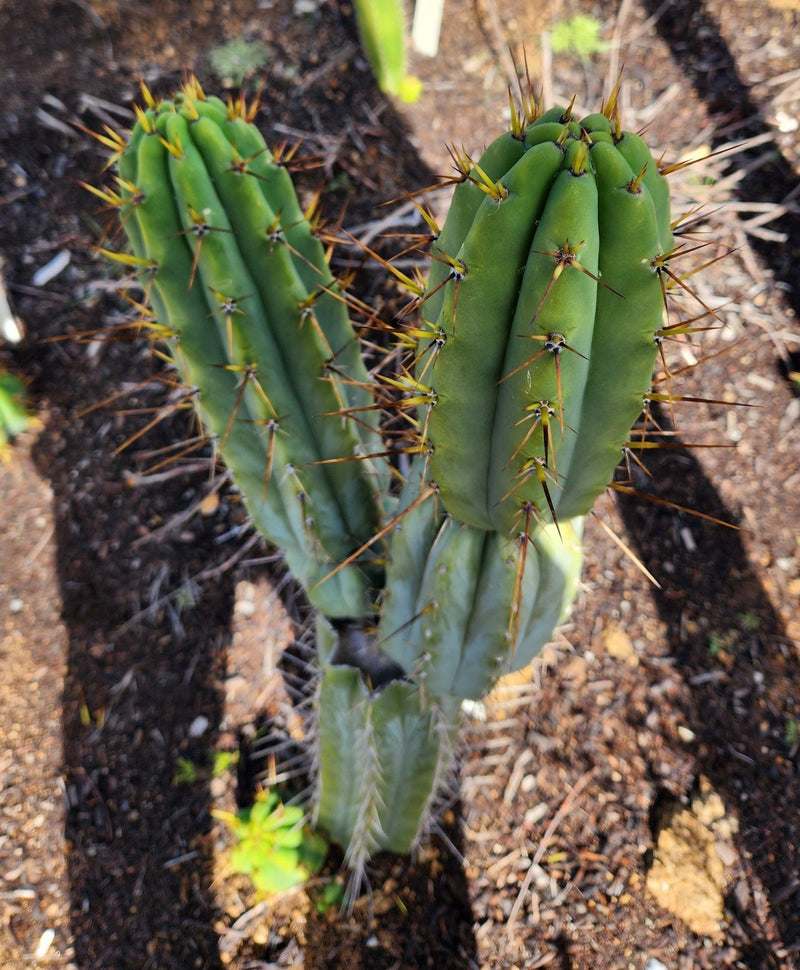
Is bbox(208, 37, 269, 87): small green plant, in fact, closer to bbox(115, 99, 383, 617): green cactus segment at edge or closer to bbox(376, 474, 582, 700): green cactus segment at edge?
bbox(115, 99, 383, 617): green cactus segment at edge

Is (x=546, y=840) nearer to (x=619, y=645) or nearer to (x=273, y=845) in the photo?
(x=619, y=645)

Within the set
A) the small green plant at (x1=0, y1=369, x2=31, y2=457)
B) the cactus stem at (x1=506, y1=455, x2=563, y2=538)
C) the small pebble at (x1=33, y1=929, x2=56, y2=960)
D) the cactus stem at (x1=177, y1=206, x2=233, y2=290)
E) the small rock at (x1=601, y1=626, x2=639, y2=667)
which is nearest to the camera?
the cactus stem at (x1=506, y1=455, x2=563, y2=538)

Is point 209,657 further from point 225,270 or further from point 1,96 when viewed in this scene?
point 1,96

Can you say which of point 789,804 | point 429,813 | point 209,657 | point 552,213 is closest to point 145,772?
point 209,657

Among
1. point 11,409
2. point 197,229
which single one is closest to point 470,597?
point 197,229

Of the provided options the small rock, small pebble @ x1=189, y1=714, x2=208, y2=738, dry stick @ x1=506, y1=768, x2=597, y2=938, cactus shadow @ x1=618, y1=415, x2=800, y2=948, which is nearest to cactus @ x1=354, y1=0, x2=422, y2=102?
cactus shadow @ x1=618, y1=415, x2=800, y2=948

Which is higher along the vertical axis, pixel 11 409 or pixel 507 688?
pixel 11 409

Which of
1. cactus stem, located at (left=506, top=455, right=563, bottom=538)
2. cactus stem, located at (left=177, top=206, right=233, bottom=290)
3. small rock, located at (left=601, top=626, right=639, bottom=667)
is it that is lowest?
small rock, located at (left=601, top=626, right=639, bottom=667)
